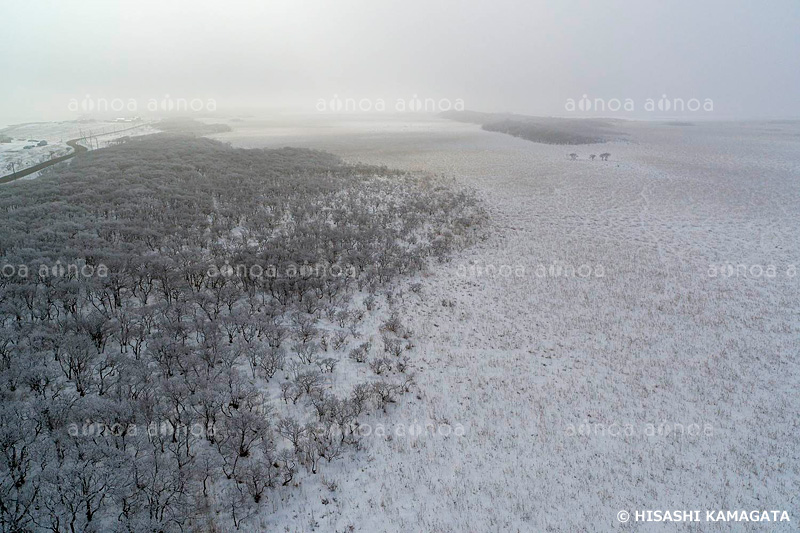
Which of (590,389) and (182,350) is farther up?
(182,350)

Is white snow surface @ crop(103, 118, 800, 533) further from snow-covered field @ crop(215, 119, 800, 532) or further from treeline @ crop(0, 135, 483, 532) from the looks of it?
treeline @ crop(0, 135, 483, 532)

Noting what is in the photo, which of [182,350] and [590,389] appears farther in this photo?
[590,389]

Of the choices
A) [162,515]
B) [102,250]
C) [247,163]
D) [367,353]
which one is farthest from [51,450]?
[247,163]

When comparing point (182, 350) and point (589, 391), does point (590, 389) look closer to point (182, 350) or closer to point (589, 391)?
point (589, 391)

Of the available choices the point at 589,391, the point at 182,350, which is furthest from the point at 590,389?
the point at 182,350

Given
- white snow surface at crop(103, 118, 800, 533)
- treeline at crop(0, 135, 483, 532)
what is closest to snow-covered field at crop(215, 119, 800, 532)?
white snow surface at crop(103, 118, 800, 533)

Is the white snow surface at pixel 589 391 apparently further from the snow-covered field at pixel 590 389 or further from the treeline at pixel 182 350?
the treeline at pixel 182 350

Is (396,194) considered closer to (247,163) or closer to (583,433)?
(247,163)
